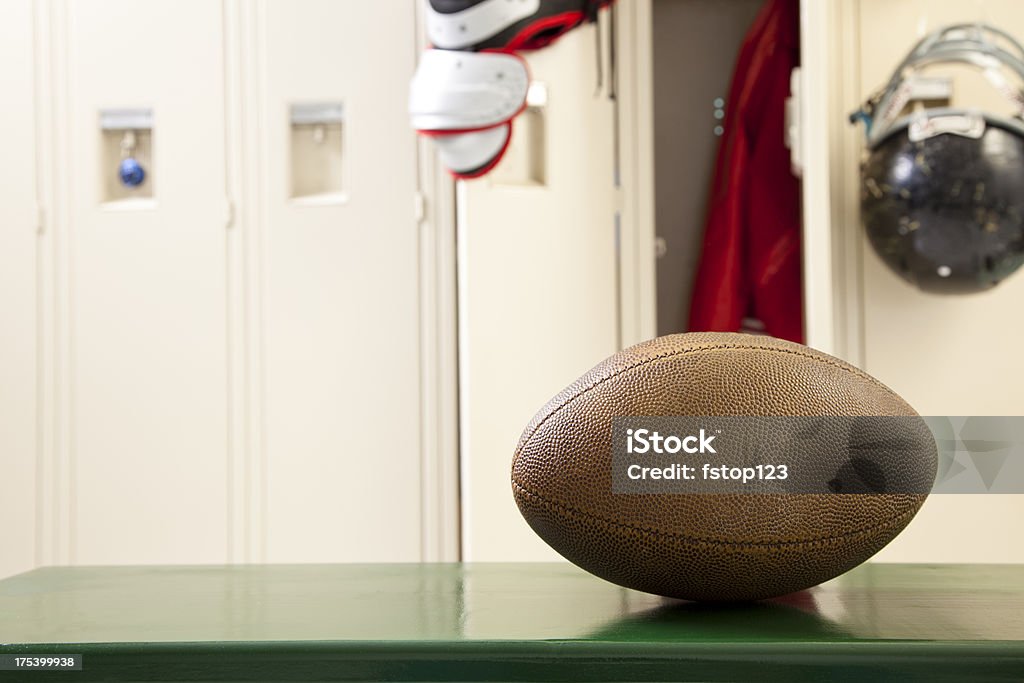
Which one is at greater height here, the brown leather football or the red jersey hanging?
the red jersey hanging

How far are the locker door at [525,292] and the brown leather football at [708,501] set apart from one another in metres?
1.75

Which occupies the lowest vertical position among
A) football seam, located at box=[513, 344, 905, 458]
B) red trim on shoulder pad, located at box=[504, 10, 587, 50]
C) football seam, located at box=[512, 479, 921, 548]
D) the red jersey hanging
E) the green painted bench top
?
the green painted bench top

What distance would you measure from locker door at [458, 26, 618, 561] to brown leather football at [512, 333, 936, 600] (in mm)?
1747

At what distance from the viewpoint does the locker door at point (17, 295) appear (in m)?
2.89

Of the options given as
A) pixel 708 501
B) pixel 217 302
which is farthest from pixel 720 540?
pixel 217 302

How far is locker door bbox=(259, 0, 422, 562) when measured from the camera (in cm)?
280

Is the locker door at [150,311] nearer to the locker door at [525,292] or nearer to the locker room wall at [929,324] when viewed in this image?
the locker door at [525,292]

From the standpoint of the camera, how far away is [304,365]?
282 cm

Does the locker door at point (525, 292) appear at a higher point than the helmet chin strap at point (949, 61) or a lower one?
lower

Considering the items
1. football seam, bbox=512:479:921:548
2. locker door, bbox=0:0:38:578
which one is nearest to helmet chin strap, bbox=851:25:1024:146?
football seam, bbox=512:479:921:548

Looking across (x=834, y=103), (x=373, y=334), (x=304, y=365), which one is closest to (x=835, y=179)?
(x=834, y=103)

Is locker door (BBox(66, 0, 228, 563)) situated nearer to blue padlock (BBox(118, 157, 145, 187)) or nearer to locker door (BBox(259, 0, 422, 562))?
blue padlock (BBox(118, 157, 145, 187))

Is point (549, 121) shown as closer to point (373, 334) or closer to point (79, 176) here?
point (373, 334)

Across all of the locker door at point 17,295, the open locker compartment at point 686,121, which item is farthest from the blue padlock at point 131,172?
the open locker compartment at point 686,121
